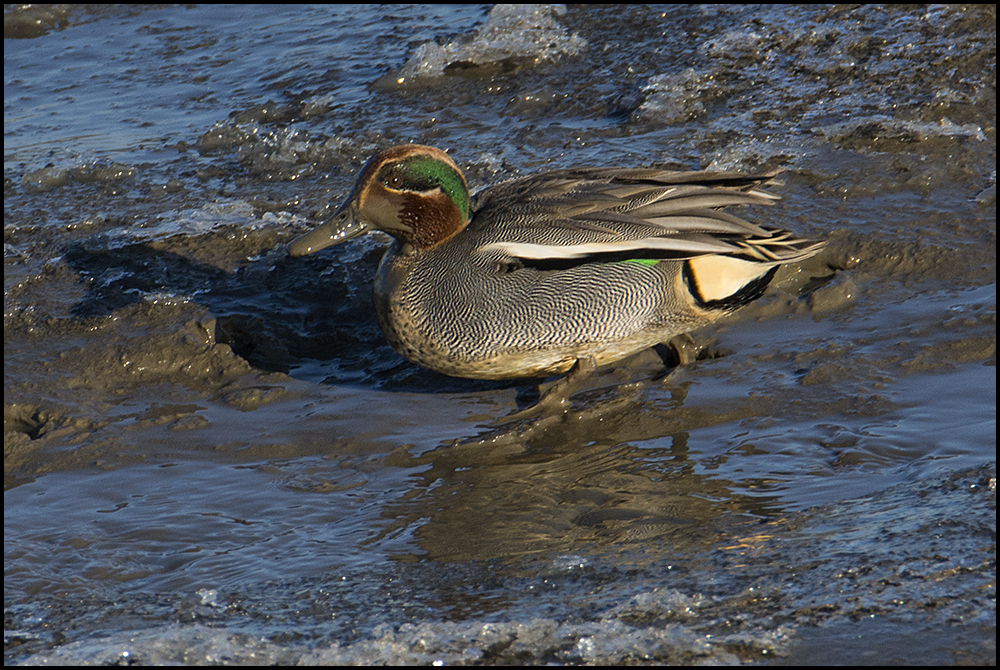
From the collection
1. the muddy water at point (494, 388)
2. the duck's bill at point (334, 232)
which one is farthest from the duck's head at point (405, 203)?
the muddy water at point (494, 388)

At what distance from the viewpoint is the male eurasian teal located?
419cm

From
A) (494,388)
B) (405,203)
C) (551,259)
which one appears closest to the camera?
(551,259)

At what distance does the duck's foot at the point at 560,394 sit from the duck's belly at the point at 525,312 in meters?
0.05

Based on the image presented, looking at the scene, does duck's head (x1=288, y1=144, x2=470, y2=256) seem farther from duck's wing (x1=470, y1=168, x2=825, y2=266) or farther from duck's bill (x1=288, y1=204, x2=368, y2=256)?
duck's wing (x1=470, y1=168, x2=825, y2=266)

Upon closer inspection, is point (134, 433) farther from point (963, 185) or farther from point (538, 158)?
point (963, 185)

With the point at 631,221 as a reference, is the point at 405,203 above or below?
above

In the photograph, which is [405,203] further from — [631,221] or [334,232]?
[631,221]

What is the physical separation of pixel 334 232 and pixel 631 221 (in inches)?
47.1

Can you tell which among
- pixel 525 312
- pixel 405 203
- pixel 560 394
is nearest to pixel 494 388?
pixel 560 394

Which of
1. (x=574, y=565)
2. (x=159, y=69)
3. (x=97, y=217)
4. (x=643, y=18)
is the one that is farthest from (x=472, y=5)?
(x=574, y=565)

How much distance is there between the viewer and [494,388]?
4656mm

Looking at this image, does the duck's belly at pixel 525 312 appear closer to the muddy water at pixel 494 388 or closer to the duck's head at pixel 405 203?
the duck's head at pixel 405 203

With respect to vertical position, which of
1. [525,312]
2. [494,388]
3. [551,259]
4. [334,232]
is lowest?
[494,388]

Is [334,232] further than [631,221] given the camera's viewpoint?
Yes
